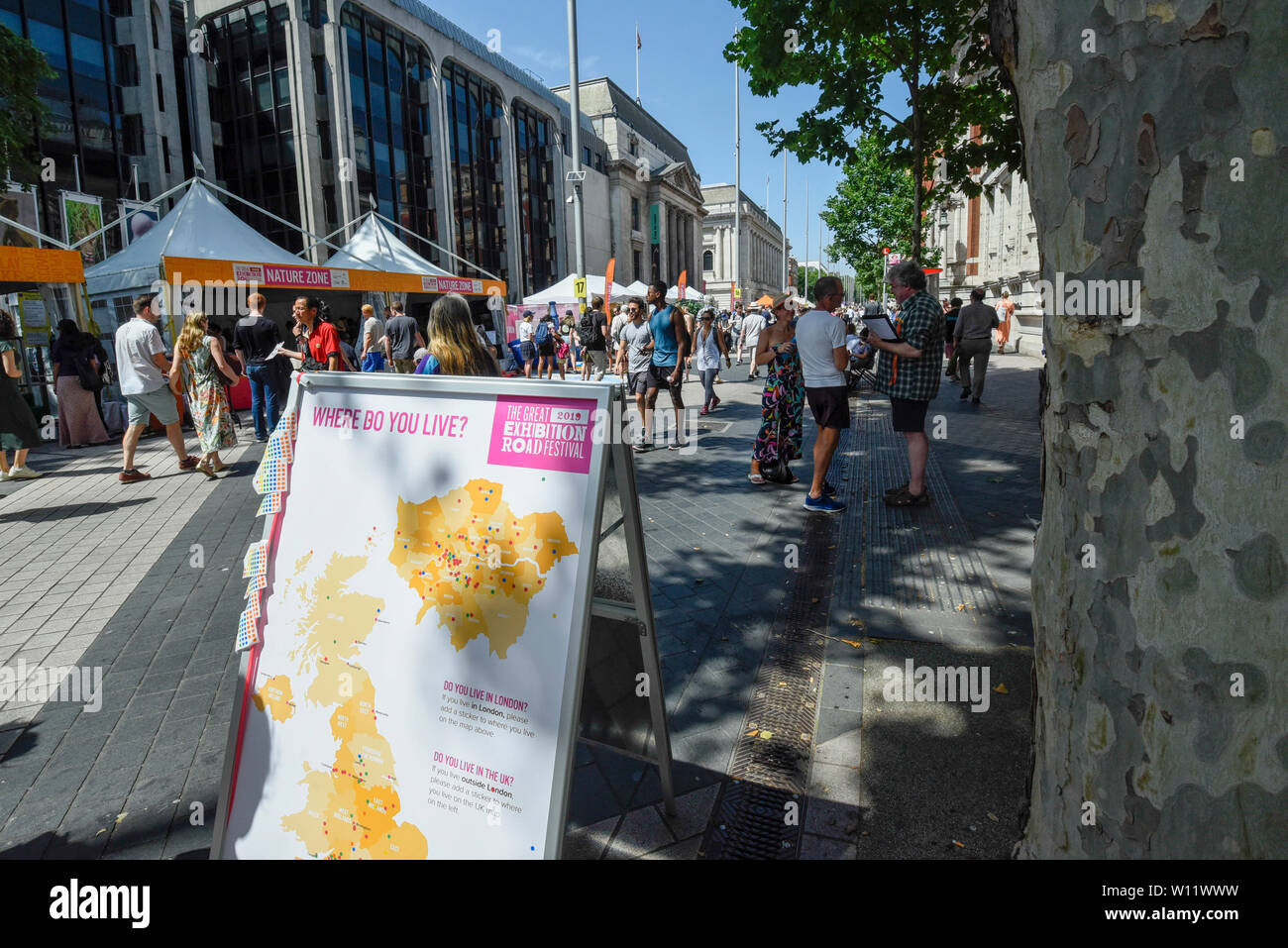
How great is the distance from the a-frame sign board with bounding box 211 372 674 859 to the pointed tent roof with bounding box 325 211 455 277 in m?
15.5

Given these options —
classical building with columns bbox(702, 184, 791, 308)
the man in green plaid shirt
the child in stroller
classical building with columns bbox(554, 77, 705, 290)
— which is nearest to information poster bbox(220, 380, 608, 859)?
the man in green plaid shirt

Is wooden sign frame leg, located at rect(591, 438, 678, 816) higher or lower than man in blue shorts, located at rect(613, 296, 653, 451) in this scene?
lower

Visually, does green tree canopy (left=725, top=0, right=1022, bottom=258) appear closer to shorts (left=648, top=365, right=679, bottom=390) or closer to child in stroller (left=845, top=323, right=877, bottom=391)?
child in stroller (left=845, top=323, right=877, bottom=391)

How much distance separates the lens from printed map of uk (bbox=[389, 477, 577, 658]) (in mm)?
1835

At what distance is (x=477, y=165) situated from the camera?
42.6 meters

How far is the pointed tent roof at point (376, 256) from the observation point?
16828 millimetres

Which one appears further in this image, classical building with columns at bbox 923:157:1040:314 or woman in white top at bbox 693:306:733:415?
classical building with columns at bbox 923:157:1040:314

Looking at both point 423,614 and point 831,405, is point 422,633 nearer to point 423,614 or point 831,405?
point 423,614

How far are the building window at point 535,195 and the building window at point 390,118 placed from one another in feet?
28.7

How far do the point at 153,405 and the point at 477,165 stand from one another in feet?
126

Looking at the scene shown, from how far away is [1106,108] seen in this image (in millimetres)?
1353

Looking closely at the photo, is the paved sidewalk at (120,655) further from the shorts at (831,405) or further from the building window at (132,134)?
the building window at (132,134)

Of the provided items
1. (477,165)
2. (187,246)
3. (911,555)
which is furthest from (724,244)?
(911,555)
